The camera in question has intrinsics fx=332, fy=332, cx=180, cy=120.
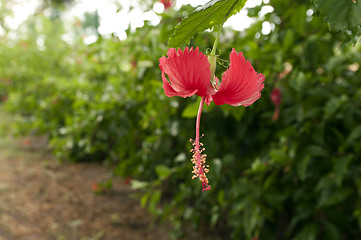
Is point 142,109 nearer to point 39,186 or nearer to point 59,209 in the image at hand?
point 59,209

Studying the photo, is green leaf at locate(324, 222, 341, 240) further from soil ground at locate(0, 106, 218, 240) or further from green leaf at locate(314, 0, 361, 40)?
green leaf at locate(314, 0, 361, 40)

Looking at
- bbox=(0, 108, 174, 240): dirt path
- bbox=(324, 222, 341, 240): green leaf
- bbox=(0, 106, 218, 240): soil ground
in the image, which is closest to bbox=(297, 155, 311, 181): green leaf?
bbox=(324, 222, 341, 240): green leaf

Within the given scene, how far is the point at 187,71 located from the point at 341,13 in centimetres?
16

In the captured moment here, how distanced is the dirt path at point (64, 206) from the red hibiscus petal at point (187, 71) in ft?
5.94

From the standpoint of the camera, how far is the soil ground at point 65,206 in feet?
6.81

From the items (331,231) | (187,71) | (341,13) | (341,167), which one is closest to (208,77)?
(187,71)

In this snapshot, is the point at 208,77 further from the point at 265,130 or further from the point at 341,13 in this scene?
the point at 265,130

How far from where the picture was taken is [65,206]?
8.04ft

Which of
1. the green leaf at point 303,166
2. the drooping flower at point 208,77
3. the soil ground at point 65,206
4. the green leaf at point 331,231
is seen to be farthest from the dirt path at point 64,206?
the drooping flower at point 208,77

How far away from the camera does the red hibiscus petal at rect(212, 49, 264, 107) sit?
0.32 m

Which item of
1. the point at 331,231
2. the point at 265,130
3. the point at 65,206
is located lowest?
the point at 331,231

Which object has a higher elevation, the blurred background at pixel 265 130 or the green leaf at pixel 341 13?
the blurred background at pixel 265 130

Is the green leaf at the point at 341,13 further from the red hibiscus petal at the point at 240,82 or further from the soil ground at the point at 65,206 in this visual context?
the soil ground at the point at 65,206

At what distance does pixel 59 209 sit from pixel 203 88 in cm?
234
